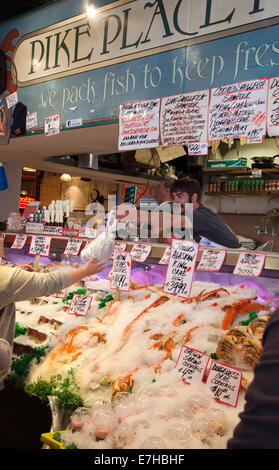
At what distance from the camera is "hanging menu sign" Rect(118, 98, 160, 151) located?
2.61 meters

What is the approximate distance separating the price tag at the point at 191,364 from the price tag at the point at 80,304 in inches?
43.1

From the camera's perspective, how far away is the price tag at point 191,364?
2.04 meters

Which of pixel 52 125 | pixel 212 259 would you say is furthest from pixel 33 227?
pixel 212 259

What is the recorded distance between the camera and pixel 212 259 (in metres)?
2.50

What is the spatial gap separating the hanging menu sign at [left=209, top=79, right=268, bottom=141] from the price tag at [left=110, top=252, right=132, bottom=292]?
108cm

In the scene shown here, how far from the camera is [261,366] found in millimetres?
858

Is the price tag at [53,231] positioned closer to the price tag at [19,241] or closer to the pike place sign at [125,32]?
the price tag at [19,241]

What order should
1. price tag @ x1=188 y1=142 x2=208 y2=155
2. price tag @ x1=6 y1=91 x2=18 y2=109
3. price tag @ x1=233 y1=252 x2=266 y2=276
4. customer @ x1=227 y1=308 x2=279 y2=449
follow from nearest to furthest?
customer @ x1=227 y1=308 x2=279 y2=449, price tag @ x1=233 y1=252 x2=266 y2=276, price tag @ x1=188 y1=142 x2=208 y2=155, price tag @ x1=6 y1=91 x2=18 y2=109

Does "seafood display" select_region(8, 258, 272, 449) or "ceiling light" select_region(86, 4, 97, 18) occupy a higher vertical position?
"ceiling light" select_region(86, 4, 97, 18)

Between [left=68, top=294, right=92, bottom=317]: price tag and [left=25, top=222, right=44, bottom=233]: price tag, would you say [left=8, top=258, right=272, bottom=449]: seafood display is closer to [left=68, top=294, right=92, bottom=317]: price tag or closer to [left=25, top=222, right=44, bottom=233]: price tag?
[left=68, top=294, right=92, bottom=317]: price tag

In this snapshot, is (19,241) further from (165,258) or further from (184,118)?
(184,118)

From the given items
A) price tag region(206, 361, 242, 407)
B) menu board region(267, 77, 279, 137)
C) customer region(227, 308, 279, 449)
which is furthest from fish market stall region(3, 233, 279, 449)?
customer region(227, 308, 279, 449)

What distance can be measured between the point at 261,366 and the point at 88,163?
4657 millimetres

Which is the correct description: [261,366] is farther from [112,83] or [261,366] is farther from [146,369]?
[112,83]
